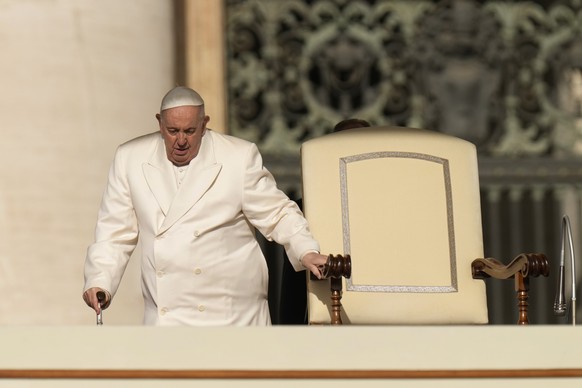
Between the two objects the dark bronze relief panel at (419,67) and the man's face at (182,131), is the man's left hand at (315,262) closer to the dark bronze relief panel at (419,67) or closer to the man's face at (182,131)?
the man's face at (182,131)

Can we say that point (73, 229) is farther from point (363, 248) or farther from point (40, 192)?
point (363, 248)

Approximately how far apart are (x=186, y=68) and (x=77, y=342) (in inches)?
209

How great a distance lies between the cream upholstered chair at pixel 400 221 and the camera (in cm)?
646

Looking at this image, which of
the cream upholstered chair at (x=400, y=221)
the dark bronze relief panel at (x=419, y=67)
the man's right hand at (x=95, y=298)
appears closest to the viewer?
the man's right hand at (x=95, y=298)

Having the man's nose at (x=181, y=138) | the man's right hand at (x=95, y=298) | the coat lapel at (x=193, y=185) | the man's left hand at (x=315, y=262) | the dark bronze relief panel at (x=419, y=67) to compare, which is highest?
the dark bronze relief panel at (x=419, y=67)

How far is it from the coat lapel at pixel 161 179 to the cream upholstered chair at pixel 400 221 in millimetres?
466

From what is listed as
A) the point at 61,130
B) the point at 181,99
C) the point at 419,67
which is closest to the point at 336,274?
the point at 181,99

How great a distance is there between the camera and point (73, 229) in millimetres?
8750

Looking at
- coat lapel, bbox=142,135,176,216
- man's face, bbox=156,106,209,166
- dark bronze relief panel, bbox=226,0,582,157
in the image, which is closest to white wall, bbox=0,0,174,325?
dark bronze relief panel, bbox=226,0,582,157

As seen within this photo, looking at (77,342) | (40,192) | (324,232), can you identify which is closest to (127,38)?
(40,192)

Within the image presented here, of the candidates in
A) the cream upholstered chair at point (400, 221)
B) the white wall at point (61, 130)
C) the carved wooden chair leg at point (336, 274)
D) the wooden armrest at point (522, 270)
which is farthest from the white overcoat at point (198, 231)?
the white wall at point (61, 130)

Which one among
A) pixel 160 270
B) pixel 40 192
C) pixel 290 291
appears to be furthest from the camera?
pixel 40 192

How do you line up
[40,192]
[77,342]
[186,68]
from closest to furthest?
[77,342], [40,192], [186,68]

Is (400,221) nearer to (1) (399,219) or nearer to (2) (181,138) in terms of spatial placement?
(1) (399,219)
